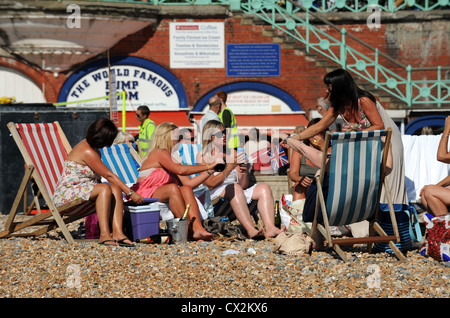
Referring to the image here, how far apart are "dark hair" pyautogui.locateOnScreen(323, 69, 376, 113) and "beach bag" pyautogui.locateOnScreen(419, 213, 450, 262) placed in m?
1.17

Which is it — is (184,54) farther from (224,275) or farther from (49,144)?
(224,275)

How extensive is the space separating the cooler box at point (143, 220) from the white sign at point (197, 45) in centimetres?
1155

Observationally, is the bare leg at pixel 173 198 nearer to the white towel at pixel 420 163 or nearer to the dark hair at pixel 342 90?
the dark hair at pixel 342 90

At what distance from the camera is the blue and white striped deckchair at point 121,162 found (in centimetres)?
837

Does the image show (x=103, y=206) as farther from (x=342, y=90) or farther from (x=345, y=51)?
(x=345, y=51)

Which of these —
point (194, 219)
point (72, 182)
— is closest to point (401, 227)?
point (194, 219)

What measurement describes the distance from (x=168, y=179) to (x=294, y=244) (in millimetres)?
1819

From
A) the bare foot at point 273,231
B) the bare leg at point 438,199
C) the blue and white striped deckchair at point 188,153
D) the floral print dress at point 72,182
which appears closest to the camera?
the bare leg at point 438,199

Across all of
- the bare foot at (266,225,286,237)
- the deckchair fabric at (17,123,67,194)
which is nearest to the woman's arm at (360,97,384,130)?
the bare foot at (266,225,286,237)

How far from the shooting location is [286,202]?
7.10 meters

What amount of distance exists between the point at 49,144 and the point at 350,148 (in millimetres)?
3415

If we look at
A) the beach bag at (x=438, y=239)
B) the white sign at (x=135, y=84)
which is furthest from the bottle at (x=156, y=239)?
the white sign at (x=135, y=84)

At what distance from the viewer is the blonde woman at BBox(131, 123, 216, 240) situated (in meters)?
6.96

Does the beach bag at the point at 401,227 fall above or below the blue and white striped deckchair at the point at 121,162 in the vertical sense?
below
